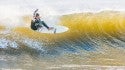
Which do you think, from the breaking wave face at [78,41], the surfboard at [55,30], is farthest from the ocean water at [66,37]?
the surfboard at [55,30]

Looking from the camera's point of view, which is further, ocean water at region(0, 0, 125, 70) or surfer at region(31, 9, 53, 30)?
surfer at region(31, 9, 53, 30)

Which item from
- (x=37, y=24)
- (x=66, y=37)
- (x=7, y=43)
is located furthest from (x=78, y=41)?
(x=7, y=43)

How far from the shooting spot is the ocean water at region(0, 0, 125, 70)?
1212cm

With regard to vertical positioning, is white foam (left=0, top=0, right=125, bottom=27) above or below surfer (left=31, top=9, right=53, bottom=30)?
above

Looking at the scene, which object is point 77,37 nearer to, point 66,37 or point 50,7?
point 66,37

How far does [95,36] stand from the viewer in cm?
1350

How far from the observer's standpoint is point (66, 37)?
1349 centimetres

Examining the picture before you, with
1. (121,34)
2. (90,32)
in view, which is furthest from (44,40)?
(121,34)

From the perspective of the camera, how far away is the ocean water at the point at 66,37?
1212cm

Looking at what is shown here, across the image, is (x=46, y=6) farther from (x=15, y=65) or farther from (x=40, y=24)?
(x=15, y=65)

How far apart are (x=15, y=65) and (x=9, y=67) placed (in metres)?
0.19

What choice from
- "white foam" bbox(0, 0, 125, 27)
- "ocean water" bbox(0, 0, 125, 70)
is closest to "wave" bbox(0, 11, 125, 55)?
"ocean water" bbox(0, 0, 125, 70)

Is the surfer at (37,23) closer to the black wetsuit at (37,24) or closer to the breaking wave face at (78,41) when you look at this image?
the black wetsuit at (37,24)

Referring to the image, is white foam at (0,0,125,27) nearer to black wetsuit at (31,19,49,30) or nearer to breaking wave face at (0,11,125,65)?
breaking wave face at (0,11,125,65)
